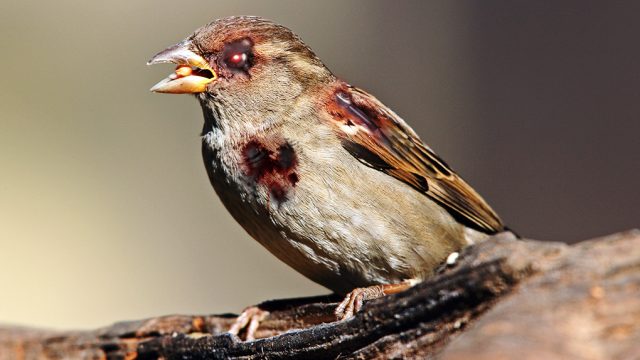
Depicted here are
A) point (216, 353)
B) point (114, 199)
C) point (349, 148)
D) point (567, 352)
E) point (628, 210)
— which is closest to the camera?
point (567, 352)

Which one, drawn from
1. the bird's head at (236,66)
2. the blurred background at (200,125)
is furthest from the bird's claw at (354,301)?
the blurred background at (200,125)

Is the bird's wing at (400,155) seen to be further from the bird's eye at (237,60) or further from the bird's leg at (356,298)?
the bird's leg at (356,298)

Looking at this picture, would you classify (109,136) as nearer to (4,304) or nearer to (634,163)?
(4,304)

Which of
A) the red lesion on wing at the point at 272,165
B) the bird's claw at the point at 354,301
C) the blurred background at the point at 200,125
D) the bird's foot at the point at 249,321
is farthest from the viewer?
the blurred background at the point at 200,125

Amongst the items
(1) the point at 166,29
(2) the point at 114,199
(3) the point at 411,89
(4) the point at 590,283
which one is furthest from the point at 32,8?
(4) the point at 590,283

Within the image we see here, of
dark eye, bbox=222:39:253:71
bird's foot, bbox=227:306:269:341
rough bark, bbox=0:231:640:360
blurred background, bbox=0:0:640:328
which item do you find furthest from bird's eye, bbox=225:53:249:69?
blurred background, bbox=0:0:640:328

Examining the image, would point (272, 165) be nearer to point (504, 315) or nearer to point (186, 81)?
point (186, 81)

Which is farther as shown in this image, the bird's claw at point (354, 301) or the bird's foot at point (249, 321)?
the bird's foot at point (249, 321)
